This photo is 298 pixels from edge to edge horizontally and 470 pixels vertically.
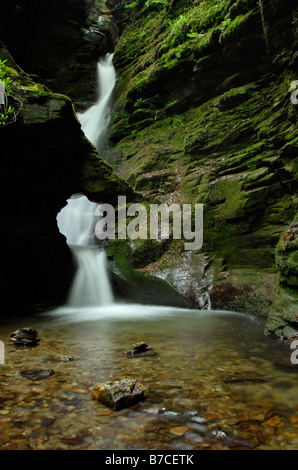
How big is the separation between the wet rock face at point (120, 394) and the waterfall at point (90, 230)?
656 centimetres

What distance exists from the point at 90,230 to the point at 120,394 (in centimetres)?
1103

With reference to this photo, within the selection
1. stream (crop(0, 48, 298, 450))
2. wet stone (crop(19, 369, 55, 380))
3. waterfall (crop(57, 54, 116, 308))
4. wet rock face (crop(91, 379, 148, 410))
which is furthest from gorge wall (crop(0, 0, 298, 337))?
wet stone (crop(19, 369, 55, 380))

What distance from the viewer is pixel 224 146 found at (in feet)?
30.8

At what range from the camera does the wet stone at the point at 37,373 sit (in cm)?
274

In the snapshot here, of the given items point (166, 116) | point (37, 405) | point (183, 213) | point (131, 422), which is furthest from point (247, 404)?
point (166, 116)

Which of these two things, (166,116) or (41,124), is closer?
(41,124)

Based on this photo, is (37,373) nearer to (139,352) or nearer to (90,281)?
(139,352)

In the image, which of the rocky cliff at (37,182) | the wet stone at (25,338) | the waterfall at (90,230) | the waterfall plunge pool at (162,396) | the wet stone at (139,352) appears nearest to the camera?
the waterfall plunge pool at (162,396)

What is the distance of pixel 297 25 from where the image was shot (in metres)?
7.23

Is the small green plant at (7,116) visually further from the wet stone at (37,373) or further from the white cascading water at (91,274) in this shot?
the wet stone at (37,373)

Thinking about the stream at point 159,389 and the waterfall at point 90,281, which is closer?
the stream at point 159,389

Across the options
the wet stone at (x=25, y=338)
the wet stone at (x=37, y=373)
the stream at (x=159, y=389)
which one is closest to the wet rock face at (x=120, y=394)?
the stream at (x=159, y=389)

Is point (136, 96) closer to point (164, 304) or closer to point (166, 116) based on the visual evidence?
A: point (166, 116)

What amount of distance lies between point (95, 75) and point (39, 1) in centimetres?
483
